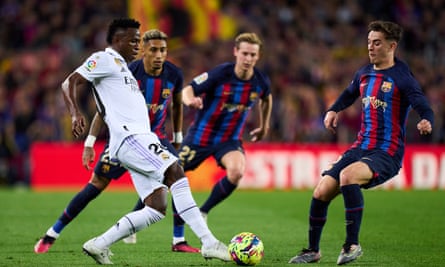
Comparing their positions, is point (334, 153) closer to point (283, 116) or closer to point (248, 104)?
point (283, 116)

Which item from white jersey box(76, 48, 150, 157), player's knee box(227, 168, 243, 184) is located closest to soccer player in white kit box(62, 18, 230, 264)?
white jersey box(76, 48, 150, 157)

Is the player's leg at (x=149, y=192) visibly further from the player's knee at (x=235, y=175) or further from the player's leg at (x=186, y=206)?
the player's knee at (x=235, y=175)

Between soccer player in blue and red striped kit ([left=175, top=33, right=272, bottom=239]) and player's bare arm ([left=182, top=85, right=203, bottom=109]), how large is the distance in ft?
0.55

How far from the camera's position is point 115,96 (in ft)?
22.8

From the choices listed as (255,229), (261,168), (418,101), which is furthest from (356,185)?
(261,168)

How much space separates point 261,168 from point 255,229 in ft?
26.6

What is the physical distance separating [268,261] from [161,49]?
250 cm

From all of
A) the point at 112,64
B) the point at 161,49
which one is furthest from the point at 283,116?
the point at 112,64

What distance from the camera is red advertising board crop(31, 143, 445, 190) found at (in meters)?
18.5

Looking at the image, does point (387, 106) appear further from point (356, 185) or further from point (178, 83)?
point (178, 83)

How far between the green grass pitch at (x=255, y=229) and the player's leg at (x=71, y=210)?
0.42ft

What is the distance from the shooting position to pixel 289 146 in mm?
18625

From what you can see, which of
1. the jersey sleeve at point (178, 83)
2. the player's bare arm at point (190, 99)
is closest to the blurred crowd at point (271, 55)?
the player's bare arm at point (190, 99)

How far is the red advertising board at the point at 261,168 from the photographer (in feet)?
60.6
